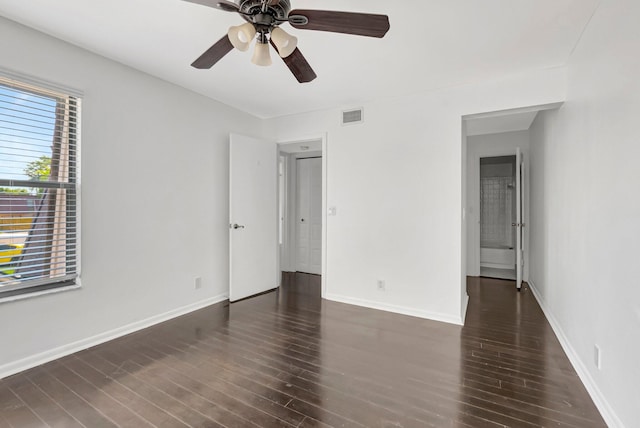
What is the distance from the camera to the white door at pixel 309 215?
5656 mm

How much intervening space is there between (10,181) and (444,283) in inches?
151

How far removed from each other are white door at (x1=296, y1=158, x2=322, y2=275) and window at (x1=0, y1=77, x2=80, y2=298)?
11.9 feet

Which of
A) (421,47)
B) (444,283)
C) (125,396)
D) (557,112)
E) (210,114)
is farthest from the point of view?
(210,114)

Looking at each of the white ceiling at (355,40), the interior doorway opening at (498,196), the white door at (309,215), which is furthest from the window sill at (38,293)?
the interior doorway opening at (498,196)

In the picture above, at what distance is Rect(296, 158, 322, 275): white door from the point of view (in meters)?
5.66

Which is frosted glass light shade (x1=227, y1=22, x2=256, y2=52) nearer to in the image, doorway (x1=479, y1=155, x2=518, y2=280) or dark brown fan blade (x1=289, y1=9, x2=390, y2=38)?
dark brown fan blade (x1=289, y1=9, x2=390, y2=38)

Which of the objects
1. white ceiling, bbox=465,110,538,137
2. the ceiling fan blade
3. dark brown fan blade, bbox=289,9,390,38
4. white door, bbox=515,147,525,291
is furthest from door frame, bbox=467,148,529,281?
the ceiling fan blade

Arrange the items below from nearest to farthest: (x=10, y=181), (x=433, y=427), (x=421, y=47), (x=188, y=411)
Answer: (x=433, y=427) < (x=188, y=411) < (x=10, y=181) < (x=421, y=47)

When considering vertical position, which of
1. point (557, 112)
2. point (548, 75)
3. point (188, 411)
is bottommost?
point (188, 411)

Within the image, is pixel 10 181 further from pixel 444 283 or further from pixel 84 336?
pixel 444 283

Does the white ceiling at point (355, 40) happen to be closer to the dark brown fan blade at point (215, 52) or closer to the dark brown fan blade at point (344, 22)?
the dark brown fan blade at point (215, 52)

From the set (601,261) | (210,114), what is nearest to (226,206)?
(210,114)

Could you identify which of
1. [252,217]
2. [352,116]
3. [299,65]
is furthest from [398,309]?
[299,65]

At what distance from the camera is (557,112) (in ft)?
10.2
